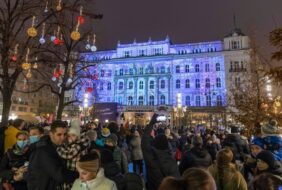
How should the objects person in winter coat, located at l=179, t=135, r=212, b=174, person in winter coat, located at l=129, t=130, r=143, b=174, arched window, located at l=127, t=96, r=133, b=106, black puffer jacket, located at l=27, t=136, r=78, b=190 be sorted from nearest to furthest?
black puffer jacket, located at l=27, t=136, r=78, b=190 → person in winter coat, located at l=179, t=135, r=212, b=174 → person in winter coat, located at l=129, t=130, r=143, b=174 → arched window, located at l=127, t=96, r=133, b=106

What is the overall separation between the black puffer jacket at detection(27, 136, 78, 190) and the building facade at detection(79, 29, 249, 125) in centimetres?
4587

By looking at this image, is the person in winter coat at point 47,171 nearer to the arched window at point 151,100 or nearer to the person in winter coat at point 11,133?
the person in winter coat at point 11,133

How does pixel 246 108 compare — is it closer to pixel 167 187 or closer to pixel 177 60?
pixel 167 187

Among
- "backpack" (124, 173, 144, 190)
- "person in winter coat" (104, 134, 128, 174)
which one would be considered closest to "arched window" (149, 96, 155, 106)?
"person in winter coat" (104, 134, 128, 174)

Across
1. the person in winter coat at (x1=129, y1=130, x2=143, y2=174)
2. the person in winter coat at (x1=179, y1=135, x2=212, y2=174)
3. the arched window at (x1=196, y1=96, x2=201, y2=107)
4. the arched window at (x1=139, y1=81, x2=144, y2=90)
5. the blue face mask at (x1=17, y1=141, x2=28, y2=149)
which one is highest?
the arched window at (x1=139, y1=81, x2=144, y2=90)

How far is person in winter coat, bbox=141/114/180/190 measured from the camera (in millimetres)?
4488

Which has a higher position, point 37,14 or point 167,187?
point 37,14

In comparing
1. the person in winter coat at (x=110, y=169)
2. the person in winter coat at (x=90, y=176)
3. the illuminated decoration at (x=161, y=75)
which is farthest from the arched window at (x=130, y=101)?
the person in winter coat at (x=90, y=176)

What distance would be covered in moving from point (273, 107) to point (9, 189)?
44.7ft

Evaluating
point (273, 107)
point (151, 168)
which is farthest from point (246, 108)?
point (151, 168)

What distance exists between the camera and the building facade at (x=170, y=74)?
5156cm

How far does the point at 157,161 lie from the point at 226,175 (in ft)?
3.90

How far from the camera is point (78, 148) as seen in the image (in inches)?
137

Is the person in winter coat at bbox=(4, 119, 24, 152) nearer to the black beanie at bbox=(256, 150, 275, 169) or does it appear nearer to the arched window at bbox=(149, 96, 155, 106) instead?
the black beanie at bbox=(256, 150, 275, 169)
